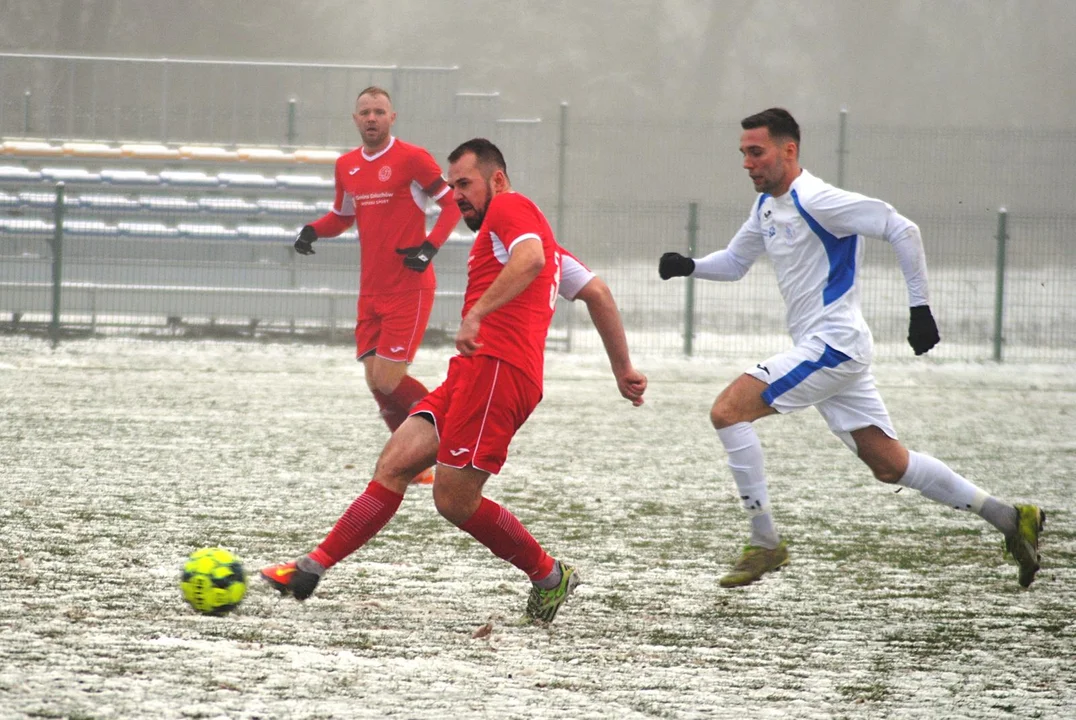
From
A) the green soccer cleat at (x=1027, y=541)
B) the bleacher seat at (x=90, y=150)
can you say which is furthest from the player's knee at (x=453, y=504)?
the bleacher seat at (x=90, y=150)

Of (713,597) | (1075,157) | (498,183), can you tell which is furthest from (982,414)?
(1075,157)

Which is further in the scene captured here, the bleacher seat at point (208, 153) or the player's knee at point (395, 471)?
the bleacher seat at point (208, 153)

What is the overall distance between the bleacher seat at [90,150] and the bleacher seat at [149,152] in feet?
0.39

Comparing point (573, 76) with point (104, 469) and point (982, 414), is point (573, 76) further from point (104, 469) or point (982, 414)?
point (104, 469)

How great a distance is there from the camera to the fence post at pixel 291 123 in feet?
60.5

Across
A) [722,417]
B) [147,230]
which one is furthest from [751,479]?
[147,230]

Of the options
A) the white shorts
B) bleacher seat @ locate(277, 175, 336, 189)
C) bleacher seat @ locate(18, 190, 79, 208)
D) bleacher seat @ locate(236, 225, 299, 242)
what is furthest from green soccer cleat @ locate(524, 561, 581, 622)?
bleacher seat @ locate(277, 175, 336, 189)

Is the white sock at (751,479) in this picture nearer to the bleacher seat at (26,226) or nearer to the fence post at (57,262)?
the fence post at (57,262)

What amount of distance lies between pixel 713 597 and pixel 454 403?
4.33ft

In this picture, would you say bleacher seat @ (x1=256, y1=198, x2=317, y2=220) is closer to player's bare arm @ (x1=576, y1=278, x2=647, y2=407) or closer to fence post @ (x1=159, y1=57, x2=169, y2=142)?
fence post @ (x1=159, y1=57, x2=169, y2=142)

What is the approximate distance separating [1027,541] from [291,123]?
49.9ft

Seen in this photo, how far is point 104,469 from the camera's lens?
24.8 feet

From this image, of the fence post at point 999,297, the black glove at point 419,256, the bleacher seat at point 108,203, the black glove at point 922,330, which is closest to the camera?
the black glove at point 922,330

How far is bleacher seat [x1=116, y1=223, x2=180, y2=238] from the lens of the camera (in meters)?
16.9
